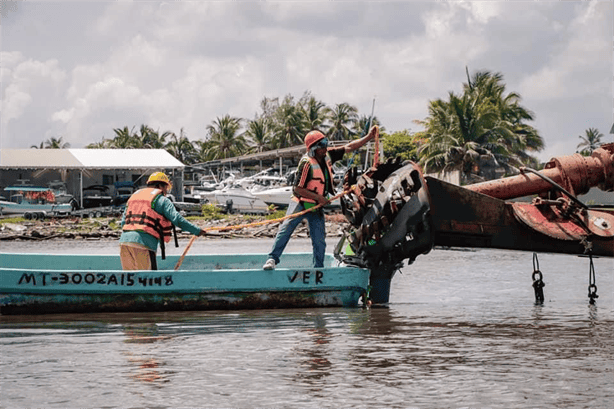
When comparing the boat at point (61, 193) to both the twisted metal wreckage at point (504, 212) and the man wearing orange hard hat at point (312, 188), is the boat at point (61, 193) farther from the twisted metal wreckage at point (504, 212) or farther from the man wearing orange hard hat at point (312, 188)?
the twisted metal wreckage at point (504, 212)

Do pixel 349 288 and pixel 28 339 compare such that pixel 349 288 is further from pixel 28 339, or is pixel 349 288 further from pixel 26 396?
pixel 26 396

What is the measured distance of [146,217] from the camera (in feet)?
37.2

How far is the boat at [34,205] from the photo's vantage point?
49.4 metres

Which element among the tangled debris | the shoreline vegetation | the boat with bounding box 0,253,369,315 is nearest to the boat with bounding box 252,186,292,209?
the shoreline vegetation

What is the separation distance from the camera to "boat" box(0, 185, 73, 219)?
4938 cm

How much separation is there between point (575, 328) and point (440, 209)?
77.7 inches

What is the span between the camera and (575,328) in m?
10.1

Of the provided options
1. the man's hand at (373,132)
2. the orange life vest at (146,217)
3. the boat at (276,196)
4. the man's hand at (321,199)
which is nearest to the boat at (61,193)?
the boat at (276,196)

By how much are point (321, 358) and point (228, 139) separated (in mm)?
75791

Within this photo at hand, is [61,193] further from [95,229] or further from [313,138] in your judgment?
[313,138]

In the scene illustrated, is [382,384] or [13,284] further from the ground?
[13,284]

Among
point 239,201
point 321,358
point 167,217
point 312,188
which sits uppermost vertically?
point 239,201

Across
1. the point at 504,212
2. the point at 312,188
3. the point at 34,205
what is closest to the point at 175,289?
the point at 312,188

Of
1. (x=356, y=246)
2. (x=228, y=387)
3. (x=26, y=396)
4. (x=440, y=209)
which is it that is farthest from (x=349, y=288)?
(x=26, y=396)
